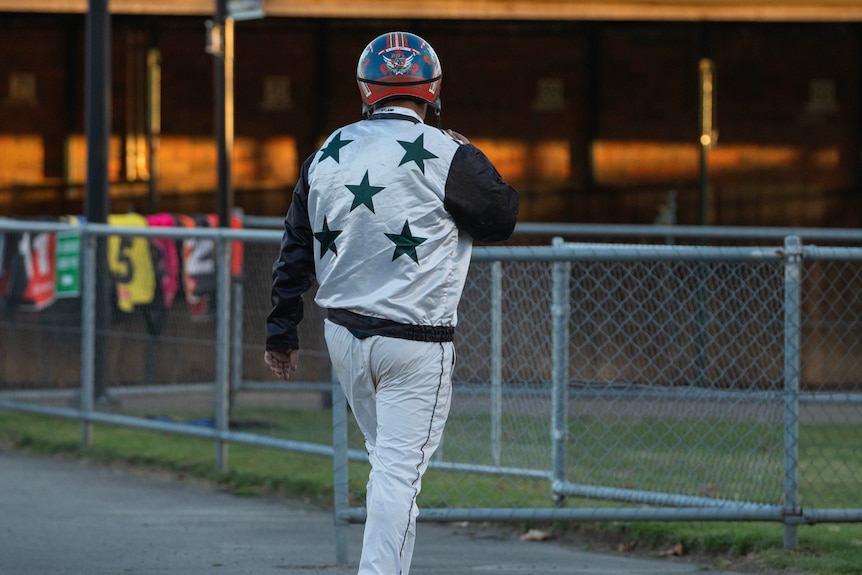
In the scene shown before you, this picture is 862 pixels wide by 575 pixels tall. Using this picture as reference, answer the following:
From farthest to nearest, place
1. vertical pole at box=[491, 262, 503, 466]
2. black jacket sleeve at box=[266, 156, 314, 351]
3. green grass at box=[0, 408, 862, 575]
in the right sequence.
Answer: vertical pole at box=[491, 262, 503, 466] → green grass at box=[0, 408, 862, 575] → black jacket sleeve at box=[266, 156, 314, 351]

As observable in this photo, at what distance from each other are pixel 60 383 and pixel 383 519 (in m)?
6.58

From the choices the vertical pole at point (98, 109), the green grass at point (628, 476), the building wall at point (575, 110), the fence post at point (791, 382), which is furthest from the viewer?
the building wall at point (575, 110)

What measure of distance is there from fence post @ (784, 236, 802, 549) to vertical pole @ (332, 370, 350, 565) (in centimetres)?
191

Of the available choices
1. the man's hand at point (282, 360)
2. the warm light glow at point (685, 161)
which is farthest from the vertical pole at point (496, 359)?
the warm light glow at point (685, 161)

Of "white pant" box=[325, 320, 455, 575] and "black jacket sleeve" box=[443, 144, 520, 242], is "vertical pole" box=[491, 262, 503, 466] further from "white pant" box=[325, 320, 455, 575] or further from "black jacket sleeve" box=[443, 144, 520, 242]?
"black jacket sleeve" box=[443, 144, 520, 242]

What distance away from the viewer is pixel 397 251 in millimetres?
4965

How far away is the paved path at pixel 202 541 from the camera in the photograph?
6691mm

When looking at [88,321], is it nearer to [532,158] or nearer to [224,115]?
[224,115]

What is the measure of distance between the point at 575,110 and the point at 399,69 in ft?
34.3

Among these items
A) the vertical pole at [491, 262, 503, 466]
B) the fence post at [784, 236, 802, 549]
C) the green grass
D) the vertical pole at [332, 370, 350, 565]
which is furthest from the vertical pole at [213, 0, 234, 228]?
the fence post at [784, 236, 802, 549]

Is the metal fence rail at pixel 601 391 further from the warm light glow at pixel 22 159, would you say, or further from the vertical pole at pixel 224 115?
the warm light glow at pixel 22 159

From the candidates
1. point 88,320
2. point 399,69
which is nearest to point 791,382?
point 399,69

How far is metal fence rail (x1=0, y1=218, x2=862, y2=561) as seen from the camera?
6.92 metres

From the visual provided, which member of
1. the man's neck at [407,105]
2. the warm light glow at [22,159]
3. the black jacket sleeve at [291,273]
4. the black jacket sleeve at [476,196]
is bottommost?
the black jacket sleeve at [291,273]
